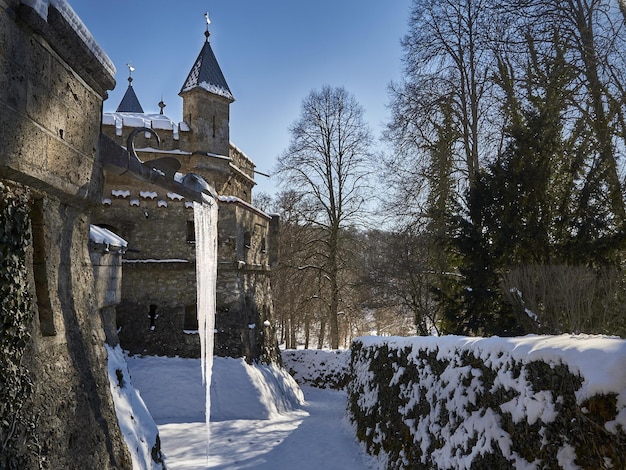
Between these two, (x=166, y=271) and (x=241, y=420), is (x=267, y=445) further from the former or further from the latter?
(x=166, y=271)

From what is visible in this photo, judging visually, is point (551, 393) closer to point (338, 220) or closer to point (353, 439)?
point (353, 439)

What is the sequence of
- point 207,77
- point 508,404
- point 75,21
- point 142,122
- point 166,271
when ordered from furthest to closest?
point 207,77
point 142,122
point 166,271
point 508,404
point 75,21

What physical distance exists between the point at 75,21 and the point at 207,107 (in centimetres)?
1352

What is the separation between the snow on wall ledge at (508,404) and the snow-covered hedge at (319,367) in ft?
44.0

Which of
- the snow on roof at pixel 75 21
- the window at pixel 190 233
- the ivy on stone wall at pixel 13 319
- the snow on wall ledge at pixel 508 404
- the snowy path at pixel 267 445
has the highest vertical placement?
the window at pixel 190 233

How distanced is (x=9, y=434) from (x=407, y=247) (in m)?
15.9

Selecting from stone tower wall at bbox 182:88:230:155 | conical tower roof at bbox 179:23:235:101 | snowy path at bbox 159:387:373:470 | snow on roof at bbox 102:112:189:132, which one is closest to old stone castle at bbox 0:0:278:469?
snowy path at bbox 159:387:373:470

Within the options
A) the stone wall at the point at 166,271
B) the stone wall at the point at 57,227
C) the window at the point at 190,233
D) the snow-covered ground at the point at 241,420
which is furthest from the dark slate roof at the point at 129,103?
the stone wall at the point at 57,227

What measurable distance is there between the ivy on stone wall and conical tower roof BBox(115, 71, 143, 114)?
75.2 ft

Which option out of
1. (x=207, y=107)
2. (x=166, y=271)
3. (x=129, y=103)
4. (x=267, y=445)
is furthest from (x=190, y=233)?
(x=129, y=103)

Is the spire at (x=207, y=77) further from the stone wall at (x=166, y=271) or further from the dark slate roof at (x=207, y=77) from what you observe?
the stone wall at (x=166, y=271)

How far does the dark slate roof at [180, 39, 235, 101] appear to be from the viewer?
635 inches

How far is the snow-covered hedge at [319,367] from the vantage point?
21250 millimetres

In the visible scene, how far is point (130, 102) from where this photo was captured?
24016mm
